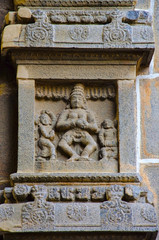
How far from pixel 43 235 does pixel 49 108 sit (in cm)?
101

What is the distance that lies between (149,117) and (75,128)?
58 cm

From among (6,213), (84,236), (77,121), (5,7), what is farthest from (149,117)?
(5,7)

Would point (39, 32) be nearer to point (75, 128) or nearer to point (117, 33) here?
point (117, 33)

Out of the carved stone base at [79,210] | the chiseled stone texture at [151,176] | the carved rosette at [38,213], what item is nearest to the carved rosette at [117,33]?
the chiseled stone texture at [151,176]

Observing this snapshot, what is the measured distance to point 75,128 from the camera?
4.89 meters

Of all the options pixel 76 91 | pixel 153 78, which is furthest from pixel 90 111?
pixel 153 78

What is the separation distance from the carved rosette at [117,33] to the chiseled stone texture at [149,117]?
0.38m

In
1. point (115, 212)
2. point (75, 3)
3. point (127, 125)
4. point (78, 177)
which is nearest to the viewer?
point (115, 212)

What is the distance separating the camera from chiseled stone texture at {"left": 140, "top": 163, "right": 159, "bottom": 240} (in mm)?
4801

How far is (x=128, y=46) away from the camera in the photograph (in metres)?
4.85

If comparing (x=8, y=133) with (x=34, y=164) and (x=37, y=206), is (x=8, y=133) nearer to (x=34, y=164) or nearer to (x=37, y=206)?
(x=34, y=164)

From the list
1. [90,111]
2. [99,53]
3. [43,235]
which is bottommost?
[43,235]

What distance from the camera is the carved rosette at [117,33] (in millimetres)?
4871

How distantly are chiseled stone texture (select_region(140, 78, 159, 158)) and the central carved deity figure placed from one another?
0.38 metres
